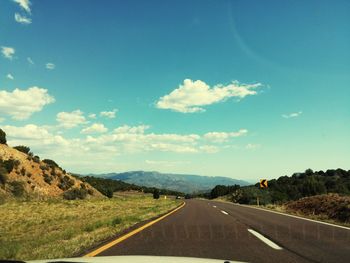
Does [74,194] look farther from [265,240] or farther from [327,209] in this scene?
[265,240]

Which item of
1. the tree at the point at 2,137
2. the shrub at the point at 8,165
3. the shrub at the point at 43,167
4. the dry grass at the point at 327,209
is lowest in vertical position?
the dry grass at the point at 327,209

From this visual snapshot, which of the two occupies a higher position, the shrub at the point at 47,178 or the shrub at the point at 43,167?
the shrub at the point at 43,167

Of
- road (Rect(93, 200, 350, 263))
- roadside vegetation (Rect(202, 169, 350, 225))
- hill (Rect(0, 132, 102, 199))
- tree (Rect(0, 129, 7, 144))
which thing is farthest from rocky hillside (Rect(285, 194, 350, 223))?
tree (Rect(0, 129, 7, 144))

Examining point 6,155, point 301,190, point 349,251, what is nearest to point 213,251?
point 349,251

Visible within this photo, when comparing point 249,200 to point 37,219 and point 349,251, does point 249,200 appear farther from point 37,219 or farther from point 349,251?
point 349,251

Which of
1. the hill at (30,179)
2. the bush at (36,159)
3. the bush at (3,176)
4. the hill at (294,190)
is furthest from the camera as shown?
the bush at (36,159)

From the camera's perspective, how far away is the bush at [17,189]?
153ft

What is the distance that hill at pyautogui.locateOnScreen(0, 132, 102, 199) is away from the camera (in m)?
47.5

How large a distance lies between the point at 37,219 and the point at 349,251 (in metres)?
18.5

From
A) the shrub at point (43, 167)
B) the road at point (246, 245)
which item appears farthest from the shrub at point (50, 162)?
the road at point (246, 245)

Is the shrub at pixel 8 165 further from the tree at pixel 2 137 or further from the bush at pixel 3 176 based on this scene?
the tree at pixel 2 137

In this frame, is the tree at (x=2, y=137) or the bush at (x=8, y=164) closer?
the bush at (x=8, y=164)

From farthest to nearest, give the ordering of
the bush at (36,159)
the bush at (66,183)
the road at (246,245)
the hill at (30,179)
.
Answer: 1. the bush at (36,159)
2. the bush at (66,183)
3. the hill at (30,179)
4. the road at (246,245)

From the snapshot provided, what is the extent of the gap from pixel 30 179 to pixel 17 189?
707 cm
